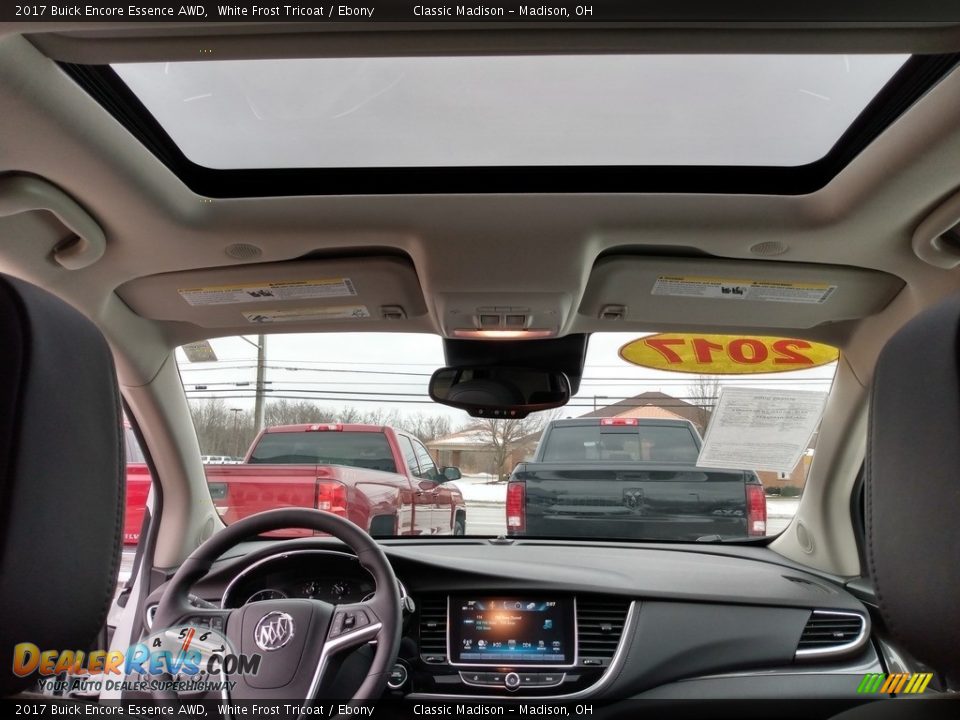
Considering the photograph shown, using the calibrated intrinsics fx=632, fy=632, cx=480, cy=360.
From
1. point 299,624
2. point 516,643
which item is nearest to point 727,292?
point 516,643

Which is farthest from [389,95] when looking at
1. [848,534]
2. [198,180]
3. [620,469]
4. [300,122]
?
[848,534]

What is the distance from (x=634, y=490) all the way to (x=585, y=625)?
939 mm

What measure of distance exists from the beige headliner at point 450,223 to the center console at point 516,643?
1361 millimetres

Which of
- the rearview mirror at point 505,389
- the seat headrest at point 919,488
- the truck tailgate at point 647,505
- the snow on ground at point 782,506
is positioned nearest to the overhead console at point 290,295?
the rearview mirror at point 505,389

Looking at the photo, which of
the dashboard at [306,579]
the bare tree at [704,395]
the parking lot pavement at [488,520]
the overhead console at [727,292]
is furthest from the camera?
the parking lot pavement at [488,520]

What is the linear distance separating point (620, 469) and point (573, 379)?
24.5 inches

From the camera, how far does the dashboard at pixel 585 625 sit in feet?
9.39

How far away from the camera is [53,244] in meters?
2.34

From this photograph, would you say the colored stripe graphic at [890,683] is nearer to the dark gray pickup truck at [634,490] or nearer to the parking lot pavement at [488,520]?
the dark gray pickup truck at [634,490]

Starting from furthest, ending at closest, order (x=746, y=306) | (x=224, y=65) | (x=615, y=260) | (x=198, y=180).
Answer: (x=746, y=306) → (x=615, y=260) → (x=198, y=180) → (x=224, y=65)

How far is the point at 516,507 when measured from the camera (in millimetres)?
3854

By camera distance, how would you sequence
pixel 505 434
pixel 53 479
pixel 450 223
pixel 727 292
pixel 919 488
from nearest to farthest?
pixel 53 479
pixel 919 488
pixel 450 223
pixel 727 292
pixel 505 434

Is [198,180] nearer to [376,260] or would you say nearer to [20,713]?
[376,260]

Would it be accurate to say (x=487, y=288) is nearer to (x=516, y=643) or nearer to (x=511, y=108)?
(x=511, y=108)
